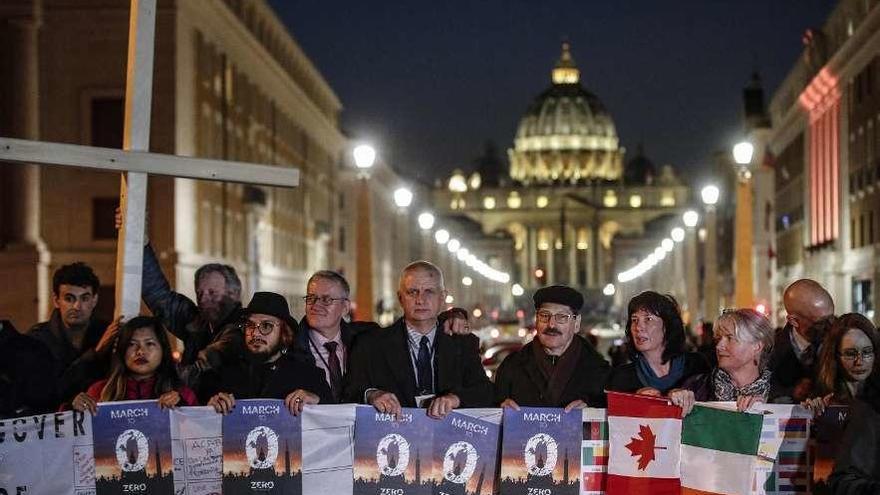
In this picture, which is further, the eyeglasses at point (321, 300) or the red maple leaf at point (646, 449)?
the eyeglasses at point (321, 300)

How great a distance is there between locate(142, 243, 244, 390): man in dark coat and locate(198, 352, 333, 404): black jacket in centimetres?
66

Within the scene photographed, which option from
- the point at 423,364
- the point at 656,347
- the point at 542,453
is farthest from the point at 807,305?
the point at 423,364

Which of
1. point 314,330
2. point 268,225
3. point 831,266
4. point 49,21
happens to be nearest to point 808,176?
point 831,266

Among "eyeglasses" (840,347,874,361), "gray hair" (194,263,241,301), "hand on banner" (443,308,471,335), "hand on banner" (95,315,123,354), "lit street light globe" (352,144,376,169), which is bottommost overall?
"eyeglasses" (840,347,874,361)

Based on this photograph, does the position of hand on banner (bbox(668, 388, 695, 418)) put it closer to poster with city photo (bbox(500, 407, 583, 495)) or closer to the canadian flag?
the canadian flag

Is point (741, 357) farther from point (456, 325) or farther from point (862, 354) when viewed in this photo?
point (456, 325)

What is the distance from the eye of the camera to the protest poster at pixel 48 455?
8273mm

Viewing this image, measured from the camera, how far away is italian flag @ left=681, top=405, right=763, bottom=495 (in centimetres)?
833

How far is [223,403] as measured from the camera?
8414 mm

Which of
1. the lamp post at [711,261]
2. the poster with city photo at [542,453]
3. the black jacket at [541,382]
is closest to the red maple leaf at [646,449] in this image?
the poster with city photo at [542,453]

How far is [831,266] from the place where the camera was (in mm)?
57719

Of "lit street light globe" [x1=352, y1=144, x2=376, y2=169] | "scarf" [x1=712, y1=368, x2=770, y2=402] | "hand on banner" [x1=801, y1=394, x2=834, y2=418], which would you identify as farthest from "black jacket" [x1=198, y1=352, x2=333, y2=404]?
"lit street light globe" [x1=352, y1=144, x2=376, y2=169]

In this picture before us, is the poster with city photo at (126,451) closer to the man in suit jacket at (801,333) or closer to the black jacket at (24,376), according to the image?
the black jacket at (24,376)

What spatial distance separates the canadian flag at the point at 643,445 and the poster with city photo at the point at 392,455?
3.26 ft
